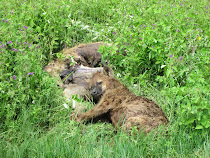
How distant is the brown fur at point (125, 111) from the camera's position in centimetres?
394

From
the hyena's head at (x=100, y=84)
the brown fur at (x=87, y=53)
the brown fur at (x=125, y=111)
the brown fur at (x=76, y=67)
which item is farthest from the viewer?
the brown fur at (x=87, y=53)

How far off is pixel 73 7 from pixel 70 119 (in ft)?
11.6

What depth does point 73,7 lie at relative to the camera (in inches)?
283

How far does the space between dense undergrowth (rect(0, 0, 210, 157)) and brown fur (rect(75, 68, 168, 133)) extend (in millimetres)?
154

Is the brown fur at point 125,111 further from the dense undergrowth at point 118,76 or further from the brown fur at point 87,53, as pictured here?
the brown fur at point 87,53

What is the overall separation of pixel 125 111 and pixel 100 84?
88 centimetres

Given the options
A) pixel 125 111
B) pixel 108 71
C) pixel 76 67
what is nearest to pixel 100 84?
pixel 108 71

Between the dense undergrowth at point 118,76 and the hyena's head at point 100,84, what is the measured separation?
0.35 m

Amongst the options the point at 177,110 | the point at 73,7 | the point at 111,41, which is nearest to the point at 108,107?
the point at 177,110

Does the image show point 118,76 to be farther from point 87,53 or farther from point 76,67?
point 87,53

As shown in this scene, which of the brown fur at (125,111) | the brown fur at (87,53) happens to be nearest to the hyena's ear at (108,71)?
the brown fur at (125,111)

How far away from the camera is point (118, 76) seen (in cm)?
536

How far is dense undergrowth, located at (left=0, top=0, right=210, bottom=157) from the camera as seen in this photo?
3.66 m

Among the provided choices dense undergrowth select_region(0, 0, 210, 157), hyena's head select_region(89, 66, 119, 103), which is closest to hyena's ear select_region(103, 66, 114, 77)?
hyena's head select_region(89, 66, 119, 103)
